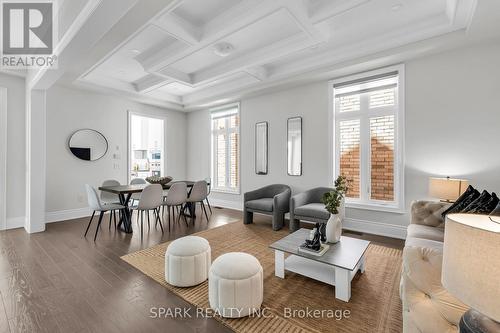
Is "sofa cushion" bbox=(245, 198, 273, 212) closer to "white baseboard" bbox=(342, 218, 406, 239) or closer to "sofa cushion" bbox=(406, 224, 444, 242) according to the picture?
"white baseboard" bbox=(342, 218, 406, 239)

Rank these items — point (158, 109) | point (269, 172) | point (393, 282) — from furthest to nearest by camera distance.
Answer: point (158, 109), point (269, 172), point (393, 282)

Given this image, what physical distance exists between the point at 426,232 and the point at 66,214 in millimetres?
6219

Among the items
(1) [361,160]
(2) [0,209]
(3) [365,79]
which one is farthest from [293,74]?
(2) [0,209]

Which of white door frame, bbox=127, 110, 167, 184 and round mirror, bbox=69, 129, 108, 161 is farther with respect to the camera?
white door frame, bbox=127, 110, 167, 184

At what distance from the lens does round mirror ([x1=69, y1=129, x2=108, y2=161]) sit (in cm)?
501

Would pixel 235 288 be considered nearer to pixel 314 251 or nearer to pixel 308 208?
pixel 314 251

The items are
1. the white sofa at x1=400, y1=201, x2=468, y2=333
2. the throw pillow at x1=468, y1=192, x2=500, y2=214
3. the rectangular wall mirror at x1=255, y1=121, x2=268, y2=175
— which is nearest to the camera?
the white sofa at x1=400, y1=201, x2=468, y2=333

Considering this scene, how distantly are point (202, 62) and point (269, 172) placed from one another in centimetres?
264

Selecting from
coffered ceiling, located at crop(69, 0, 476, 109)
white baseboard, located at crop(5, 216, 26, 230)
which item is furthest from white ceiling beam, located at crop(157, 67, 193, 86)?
white baseboard, located at crop(5, 216, 26, 230)

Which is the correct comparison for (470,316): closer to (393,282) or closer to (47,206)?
(393,282)

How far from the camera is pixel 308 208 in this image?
3.89 meters

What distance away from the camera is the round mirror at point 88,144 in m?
5.01

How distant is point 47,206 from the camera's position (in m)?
4.67

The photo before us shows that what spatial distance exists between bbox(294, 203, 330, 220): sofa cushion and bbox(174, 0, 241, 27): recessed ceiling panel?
10.1ft
